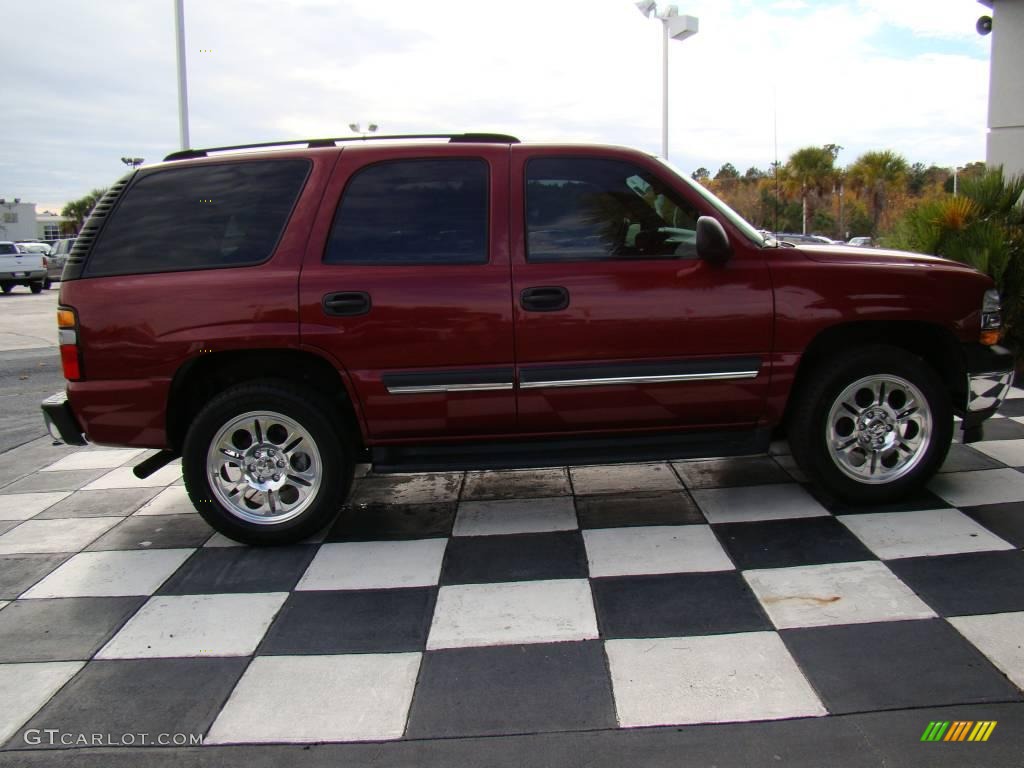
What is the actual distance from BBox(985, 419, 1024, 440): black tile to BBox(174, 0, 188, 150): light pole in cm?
1233

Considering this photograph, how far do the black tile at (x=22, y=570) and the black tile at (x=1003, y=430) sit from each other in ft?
17.8

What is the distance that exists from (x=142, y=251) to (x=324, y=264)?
874 millimetres

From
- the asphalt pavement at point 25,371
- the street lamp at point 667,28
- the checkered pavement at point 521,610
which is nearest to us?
the checkered pavement at point 521,610

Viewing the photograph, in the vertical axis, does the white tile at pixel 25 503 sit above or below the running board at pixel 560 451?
below

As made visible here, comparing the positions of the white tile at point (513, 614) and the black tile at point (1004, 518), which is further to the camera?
the black tile at point (1004, 518)

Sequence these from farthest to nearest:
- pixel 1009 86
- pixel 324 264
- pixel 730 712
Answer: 1. pixel 1009 86
2. pixel 324 264
3. pixel 730 712

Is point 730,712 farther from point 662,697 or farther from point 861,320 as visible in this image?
point 861,320

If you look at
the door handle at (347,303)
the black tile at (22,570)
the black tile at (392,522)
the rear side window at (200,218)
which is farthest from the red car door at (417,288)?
the black tile at (22,570)

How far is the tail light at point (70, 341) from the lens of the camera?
3.89m

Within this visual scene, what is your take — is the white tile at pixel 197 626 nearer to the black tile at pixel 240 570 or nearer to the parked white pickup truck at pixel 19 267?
the black tile at pixel 240 570

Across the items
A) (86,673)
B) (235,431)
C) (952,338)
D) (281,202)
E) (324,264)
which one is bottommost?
(86,673)

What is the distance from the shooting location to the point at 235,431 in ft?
13.2

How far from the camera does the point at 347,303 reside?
3846mm

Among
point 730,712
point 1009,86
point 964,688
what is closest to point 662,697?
point 730,712
